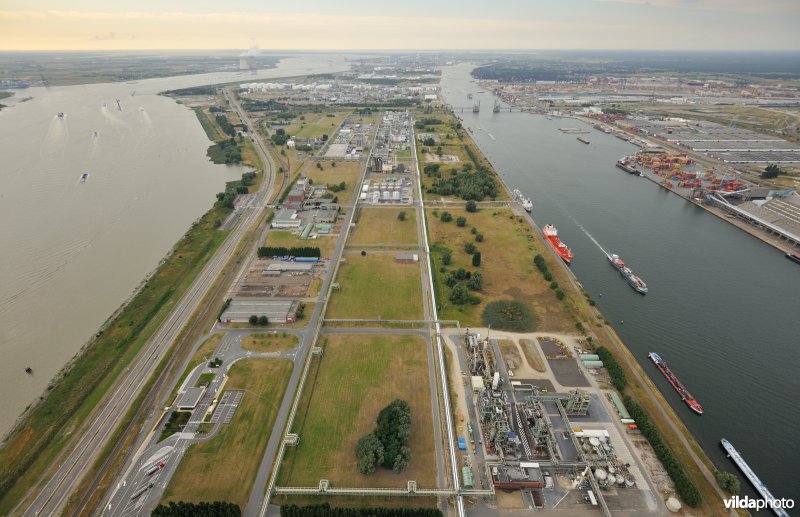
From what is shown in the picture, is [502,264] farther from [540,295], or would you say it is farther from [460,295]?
[460,295]

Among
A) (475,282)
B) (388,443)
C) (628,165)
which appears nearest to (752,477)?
(388,443)

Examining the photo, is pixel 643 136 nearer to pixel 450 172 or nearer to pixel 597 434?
pixel 450 172

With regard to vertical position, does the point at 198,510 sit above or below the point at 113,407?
above

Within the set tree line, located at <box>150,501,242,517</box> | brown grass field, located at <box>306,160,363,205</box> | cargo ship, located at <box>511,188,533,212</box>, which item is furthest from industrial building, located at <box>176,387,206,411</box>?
cargo ship, located at <box>511,188,533,212</box>

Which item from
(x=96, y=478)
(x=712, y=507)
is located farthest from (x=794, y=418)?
(x=96, y=478)

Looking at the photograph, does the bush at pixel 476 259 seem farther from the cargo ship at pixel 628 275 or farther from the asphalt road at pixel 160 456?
the asphalt road at pixel 160 456
